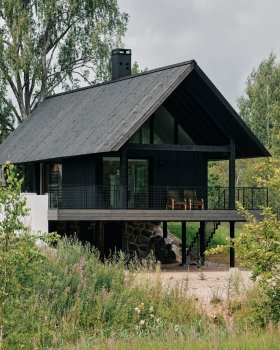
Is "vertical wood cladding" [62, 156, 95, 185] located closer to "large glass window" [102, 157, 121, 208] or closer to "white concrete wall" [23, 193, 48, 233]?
"large glass window" [102, 157, 121, 208]

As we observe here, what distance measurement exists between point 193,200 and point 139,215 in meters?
3.02

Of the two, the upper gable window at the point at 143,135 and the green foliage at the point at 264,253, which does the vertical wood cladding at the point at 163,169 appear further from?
the green foliage at the point at 264,253

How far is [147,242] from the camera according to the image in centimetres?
3164

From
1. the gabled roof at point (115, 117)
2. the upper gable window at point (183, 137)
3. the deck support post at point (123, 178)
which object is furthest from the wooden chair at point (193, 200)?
the deck support post at point (123, 178)

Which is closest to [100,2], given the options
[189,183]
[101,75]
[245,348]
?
[101,75]

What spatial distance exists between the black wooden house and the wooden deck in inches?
1.2

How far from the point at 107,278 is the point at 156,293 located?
1074mm

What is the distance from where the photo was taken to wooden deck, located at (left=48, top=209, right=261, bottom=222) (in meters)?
26.6

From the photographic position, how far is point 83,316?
15617mm

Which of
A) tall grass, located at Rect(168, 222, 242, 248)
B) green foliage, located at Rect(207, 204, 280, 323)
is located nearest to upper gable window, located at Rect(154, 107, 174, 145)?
tall grass, located at Rect(168, 222, 242, 248)

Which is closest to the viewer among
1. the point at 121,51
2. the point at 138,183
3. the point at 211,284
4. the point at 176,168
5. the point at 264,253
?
the point at 264,253

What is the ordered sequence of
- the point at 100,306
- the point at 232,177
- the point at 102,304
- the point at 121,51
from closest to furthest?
1. the point at 100,306
2. the point at 102,304
3. the point at 232,177
4. the point at 121,51

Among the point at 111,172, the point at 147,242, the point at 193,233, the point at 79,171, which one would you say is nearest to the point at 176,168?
the point at 111,172

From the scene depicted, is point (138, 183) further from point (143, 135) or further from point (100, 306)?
point (100, 306)
